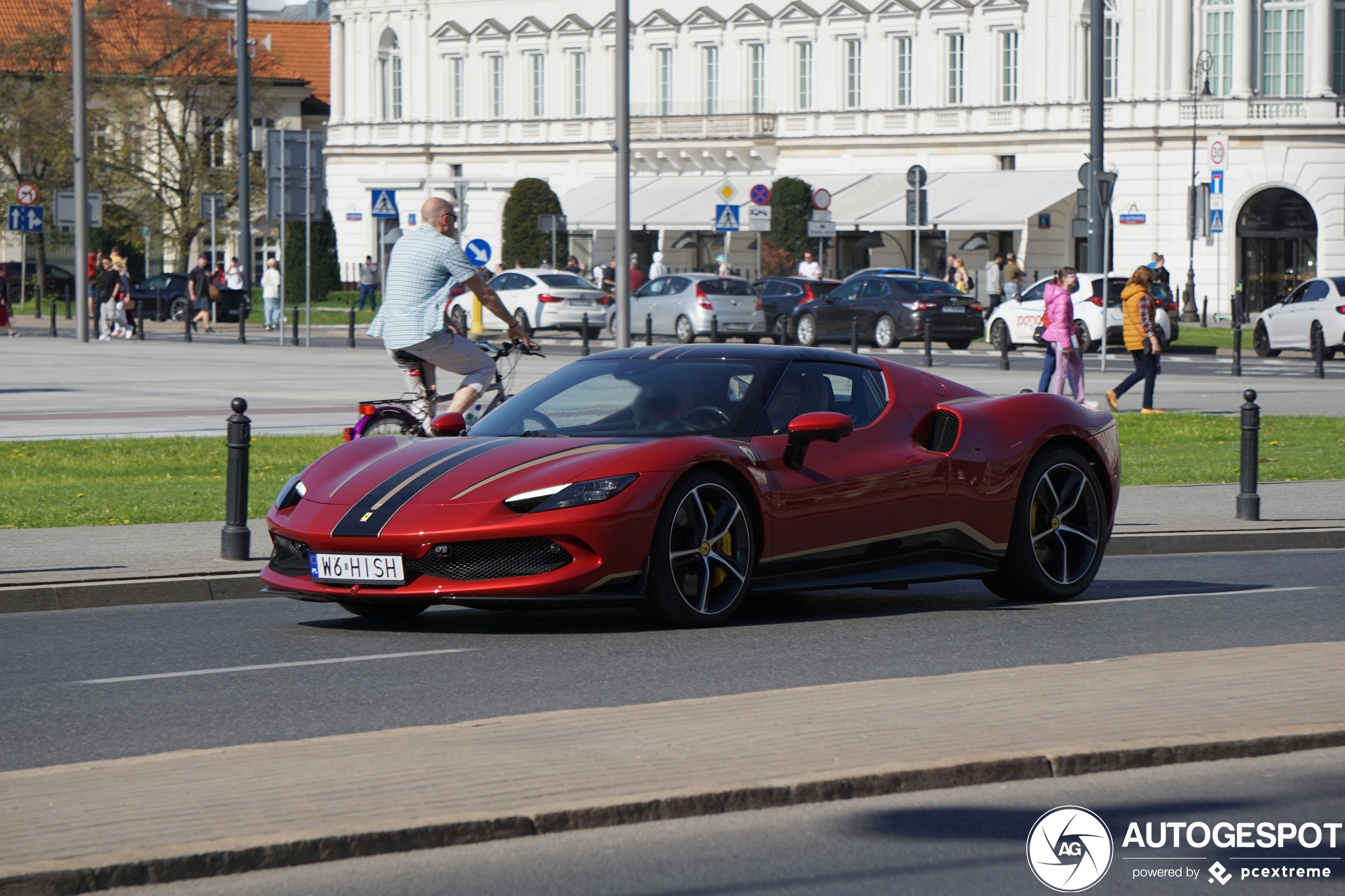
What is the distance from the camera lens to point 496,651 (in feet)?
29.2

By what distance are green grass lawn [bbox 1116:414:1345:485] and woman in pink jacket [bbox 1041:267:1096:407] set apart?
0.80m

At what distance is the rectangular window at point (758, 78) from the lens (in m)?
72.4

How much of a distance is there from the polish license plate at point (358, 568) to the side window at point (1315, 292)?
3409cm

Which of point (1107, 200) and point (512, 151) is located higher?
point (512, 151)

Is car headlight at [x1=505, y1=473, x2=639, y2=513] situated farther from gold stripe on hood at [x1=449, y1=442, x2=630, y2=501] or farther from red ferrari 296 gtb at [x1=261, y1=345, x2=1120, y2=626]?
gold stripe on hood at [x1=449, y1=442, x2=630, y2=501]

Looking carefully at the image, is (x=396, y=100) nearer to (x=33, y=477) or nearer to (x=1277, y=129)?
(x=1277, y=129)

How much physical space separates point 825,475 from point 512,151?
2765 inches

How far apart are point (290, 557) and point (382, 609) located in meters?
0.70

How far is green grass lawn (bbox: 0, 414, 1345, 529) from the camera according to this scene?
46.6 feet

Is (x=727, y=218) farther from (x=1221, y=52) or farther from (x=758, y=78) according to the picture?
(x=758, y=78)

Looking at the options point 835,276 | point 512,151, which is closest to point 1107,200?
point 835,276

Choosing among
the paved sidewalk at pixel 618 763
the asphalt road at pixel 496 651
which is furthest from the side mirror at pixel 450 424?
the paved sidewalk at pixel 618 763

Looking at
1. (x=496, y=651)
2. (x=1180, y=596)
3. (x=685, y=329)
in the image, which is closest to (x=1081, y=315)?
(x=685, y=329)

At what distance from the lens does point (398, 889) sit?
515 cm
